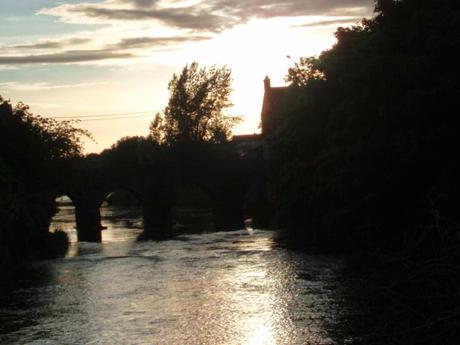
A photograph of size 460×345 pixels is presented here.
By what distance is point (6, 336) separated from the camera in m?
17.3

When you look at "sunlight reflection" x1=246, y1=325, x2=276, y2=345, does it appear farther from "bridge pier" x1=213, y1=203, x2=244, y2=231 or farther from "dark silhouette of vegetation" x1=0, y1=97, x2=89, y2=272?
"bridge pier" x1=213, y1=203, x2=244, y2=231

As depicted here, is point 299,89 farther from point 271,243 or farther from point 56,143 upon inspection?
point 56,143

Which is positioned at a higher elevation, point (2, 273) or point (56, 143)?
point (56, 143)

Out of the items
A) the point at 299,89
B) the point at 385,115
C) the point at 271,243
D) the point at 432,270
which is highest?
the point at 299,89

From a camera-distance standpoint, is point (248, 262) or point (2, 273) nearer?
point (2, 273)

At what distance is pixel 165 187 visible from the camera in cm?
5975

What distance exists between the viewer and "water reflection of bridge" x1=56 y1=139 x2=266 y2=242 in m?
53.7

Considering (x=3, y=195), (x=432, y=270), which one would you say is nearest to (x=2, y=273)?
(x=3, y=195)

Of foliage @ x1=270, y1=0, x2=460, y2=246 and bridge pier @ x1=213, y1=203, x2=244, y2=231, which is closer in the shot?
foliage @ x1=270, y1=0, x2=460, y2=246

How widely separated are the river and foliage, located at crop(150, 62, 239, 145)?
5275 cm

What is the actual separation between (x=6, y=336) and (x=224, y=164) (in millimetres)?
45477

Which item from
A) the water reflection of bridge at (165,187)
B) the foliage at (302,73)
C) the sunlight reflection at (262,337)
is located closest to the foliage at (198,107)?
the water reflection of bridge at (165,187)

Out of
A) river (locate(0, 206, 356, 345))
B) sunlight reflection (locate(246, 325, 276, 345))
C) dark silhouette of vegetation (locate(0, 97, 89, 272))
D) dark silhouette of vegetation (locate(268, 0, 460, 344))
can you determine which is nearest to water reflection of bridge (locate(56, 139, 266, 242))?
dark silhouette of vegetation (locate(0, 97, 89, 272))

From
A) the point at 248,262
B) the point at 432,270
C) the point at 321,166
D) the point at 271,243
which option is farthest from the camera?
the point at 271,243
